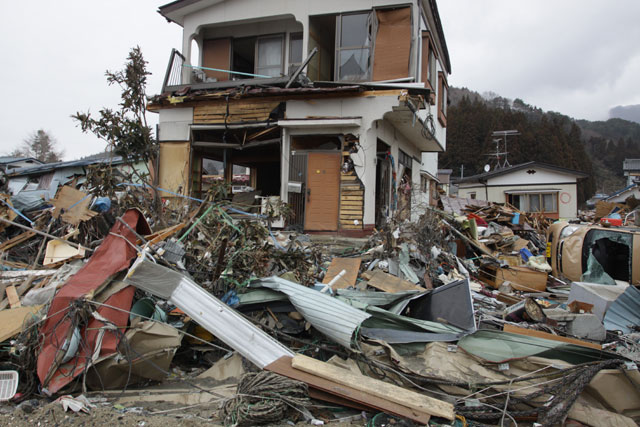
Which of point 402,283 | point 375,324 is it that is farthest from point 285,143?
point 375,324

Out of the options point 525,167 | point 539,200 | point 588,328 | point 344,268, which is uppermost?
point 525,167

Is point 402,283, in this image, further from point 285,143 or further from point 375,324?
point 285,143

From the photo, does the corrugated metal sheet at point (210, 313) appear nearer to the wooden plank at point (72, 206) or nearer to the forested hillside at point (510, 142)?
the wooden plank at point (72, 206)

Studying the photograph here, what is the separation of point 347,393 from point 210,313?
5.21ft

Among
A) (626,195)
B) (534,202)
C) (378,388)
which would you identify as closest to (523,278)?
(378,388)

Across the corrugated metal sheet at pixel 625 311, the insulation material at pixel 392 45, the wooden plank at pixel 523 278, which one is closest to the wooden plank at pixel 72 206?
the insulation material at pixel 392 45

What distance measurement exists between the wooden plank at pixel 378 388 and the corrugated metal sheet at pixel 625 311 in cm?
359

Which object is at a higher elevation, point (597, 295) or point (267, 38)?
point (267, 38)

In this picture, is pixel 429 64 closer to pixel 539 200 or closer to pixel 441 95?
pixel 441 95

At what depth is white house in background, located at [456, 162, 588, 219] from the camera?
2350 centimetres

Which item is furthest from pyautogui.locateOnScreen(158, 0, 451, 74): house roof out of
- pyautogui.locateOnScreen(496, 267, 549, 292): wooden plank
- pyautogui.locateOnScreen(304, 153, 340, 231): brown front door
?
pyautogui.locateOnScreen(496, 267, 549, 292): wooden plank

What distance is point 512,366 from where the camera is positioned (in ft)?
12.6

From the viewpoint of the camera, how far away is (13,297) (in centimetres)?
473

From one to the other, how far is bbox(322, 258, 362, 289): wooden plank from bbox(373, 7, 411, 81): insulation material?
5535 mm
